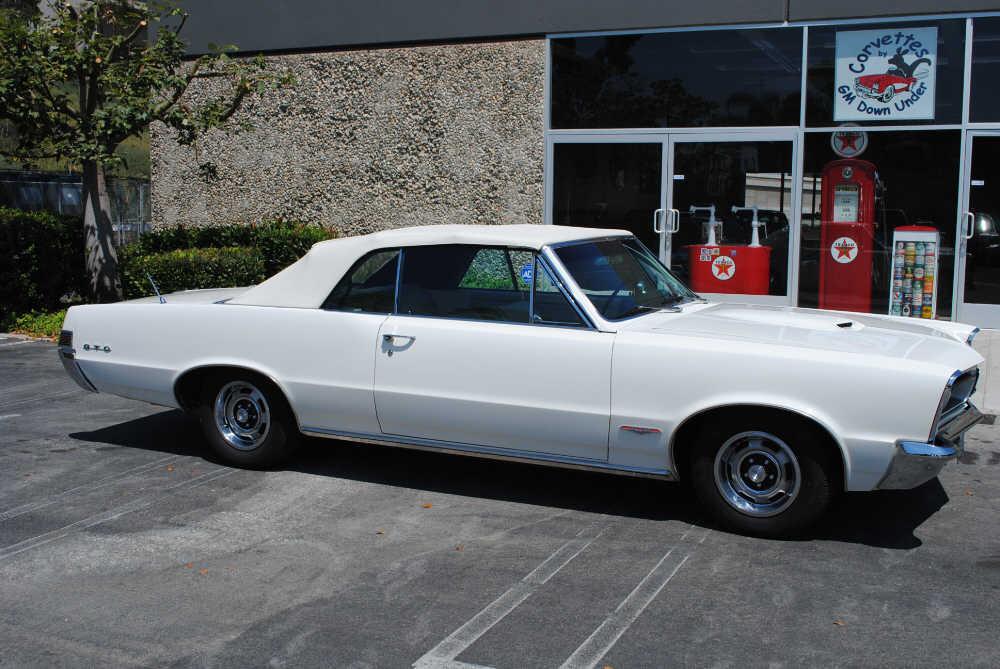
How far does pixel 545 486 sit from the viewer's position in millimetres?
6277

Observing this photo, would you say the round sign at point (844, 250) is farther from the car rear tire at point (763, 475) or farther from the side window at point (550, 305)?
the car rear tire at point (763, 475)

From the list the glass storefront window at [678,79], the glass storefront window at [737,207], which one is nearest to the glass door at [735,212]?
the glass storefront window at [737,207]

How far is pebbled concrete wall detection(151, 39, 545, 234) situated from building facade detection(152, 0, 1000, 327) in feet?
0.09

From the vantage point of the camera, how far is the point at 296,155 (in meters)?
15.0

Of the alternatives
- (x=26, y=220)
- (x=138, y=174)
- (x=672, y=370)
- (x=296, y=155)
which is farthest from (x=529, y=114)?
(x=138, y=174)

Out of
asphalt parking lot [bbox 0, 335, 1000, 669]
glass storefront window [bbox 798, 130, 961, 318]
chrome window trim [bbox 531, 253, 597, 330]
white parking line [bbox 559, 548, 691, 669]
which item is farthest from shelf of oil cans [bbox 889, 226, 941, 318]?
white parking line [bbox 559, 548, 691, 669]

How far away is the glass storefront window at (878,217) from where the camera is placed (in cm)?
1168

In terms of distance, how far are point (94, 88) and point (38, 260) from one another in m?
2.20

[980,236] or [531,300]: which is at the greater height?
[980,236]

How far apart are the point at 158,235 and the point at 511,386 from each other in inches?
429

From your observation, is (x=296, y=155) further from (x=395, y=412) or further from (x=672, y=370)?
(x=672, y=370)

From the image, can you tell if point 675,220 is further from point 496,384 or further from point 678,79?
point 496,384

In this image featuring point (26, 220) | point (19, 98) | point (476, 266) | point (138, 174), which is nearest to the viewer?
point (476, 266)

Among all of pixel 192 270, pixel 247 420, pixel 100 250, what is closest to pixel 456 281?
pixel 247 420
